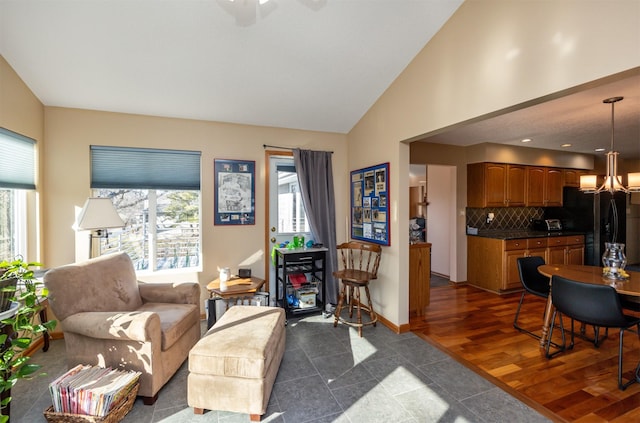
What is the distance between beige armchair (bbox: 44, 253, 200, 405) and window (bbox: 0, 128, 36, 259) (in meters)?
0.92

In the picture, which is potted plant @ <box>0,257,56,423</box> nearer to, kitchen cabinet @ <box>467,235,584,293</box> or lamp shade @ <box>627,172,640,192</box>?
lamp shade @ <box>627,172,640,192</box>

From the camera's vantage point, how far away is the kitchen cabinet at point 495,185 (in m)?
4.67

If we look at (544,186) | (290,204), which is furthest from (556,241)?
(290,204)

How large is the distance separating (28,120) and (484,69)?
3924 millimetres

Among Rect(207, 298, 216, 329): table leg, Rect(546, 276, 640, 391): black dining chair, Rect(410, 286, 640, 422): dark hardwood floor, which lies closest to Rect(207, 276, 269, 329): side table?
Rect(207, 298, 216, 329): table leg

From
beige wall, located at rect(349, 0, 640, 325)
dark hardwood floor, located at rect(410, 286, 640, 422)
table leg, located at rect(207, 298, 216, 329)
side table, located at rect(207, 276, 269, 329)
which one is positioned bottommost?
dark hardwood floor, located at rect(410, 286, 640, 422)

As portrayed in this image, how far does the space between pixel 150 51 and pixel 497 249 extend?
4946 mm

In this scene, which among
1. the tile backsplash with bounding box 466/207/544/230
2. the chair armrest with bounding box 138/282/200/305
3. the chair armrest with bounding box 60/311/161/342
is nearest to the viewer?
the chair armrest with bounding box 60/311/161/342

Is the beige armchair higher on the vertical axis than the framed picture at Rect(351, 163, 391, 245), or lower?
lower

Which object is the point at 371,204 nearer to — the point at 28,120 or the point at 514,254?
the point at 514,254

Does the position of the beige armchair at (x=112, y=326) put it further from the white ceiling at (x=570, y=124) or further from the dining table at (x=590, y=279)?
the dining table at (x=590, y=279)

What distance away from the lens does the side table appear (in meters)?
2.91

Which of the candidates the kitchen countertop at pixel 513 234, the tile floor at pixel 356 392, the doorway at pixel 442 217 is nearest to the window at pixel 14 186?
the tile floor at pixel 356 392

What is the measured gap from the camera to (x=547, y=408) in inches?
75.8
